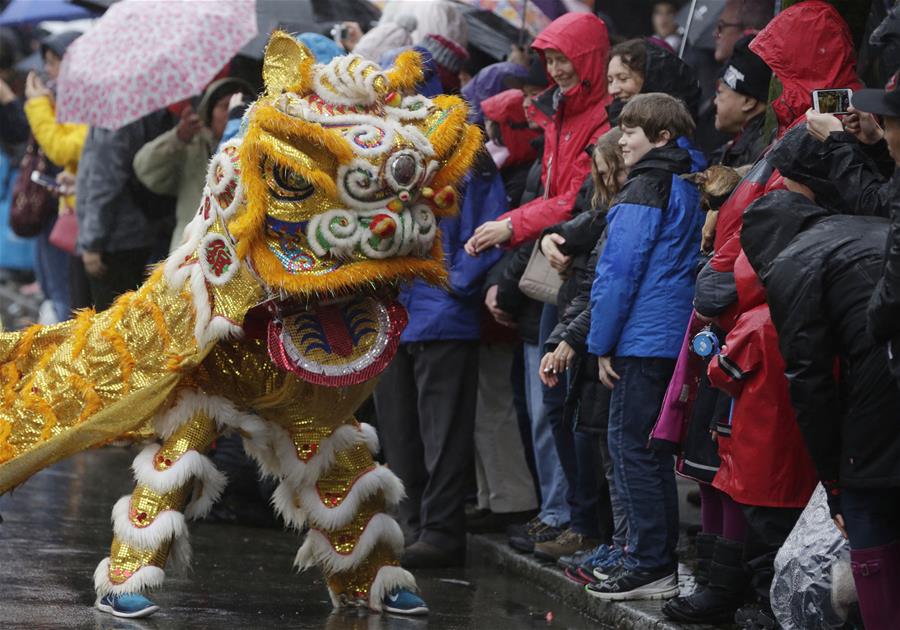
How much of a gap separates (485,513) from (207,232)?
3.23 m

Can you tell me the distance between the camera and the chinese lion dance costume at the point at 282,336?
6.31 m

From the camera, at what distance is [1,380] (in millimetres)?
7039

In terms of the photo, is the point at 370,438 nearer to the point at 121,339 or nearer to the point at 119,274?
the point at 121,339

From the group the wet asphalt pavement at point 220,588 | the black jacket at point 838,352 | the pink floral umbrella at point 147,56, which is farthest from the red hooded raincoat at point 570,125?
the black jacket at point 838,352

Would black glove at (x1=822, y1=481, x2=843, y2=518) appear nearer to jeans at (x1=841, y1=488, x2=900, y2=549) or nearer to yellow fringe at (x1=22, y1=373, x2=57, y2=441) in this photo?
jeans at (x1=841, y1=488, x2=900, y2=549)

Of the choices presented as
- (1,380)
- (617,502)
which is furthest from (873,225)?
(1,380)

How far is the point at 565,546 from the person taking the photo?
26.3ft

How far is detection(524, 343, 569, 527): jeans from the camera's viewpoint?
8328mm

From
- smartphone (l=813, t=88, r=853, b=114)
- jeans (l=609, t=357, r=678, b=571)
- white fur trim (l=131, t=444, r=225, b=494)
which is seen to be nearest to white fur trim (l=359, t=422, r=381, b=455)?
white fur trim (l=131, t=444, r=225, b=494)

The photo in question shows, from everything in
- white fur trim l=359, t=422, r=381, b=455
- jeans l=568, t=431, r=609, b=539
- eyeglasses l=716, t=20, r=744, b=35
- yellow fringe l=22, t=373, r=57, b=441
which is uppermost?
eyeglasses l=716, t=20, r=744, b=35

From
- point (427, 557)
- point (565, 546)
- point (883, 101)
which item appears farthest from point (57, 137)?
point (883, 101)

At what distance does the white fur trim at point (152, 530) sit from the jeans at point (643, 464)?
1834 millimetres

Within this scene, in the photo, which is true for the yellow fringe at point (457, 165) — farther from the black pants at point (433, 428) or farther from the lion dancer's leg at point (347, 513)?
the black pants at point (433, 428)

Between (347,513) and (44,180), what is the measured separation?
7.28 metres
